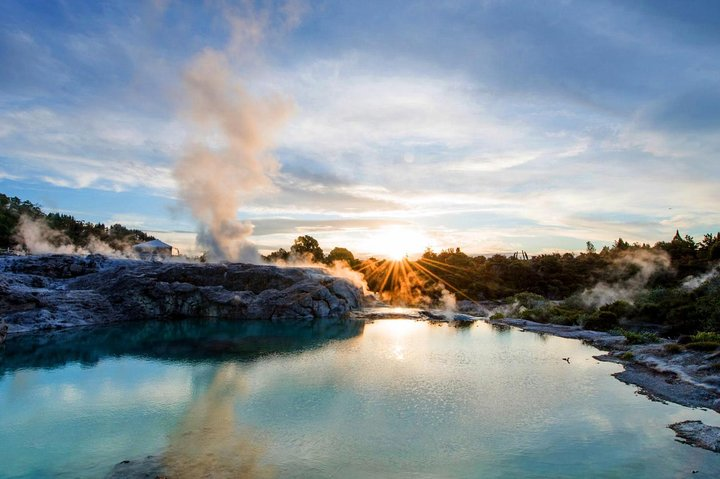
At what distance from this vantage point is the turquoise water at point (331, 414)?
18812 mm

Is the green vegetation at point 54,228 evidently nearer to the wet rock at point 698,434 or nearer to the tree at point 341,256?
the tree at point 341,256

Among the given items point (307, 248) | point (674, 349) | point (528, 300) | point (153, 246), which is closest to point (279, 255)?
point (307, 248)

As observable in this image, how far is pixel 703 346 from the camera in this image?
118 feet

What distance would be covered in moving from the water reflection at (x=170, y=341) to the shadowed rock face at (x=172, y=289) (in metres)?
4.12

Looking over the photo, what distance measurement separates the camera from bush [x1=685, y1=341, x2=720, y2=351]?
35375 millimetres

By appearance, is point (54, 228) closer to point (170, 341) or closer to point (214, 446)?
point (170, 341)

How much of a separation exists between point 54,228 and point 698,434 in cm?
11536

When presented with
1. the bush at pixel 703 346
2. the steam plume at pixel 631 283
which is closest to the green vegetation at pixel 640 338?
the bush at pixel 703 346

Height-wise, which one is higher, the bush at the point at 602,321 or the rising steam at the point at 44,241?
the rising steam at the point at 44,241

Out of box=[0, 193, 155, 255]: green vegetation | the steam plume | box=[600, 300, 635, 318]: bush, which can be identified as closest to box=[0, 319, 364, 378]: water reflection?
box=[600, 300, 635, 318]: bush

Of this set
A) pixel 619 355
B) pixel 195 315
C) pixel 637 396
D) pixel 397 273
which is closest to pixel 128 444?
pixel 637 396

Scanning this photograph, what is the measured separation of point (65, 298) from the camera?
57219 millimetres

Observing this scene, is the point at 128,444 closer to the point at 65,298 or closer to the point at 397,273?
the point at 65,298

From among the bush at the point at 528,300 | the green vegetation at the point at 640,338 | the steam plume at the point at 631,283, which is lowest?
the green vegetation at the point at 640,338
